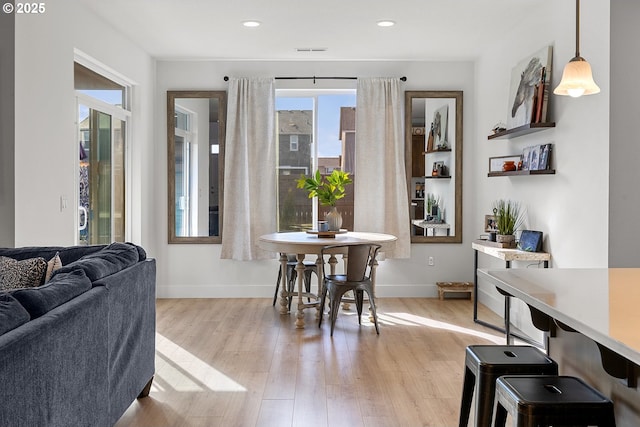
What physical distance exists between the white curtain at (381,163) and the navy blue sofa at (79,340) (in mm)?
3406

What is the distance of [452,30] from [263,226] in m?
2.77

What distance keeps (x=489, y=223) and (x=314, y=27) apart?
2484 millimetres

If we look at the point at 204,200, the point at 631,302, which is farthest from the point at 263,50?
the point at 631,302

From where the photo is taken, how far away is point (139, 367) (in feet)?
9.77

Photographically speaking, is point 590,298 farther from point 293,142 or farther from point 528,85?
point 293,142

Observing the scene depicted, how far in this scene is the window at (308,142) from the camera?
21.1ft

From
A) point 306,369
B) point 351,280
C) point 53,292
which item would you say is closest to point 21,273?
point 53,292

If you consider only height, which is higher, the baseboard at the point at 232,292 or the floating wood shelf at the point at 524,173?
the floating wood shelf at the point at 524,173

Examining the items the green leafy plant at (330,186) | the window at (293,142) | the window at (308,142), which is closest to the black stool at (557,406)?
the green leafy plant at (330,186)

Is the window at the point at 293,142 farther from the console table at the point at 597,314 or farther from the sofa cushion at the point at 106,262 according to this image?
the console table at the point at 597,314

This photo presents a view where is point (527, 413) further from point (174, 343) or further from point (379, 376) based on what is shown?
point (174, 343)

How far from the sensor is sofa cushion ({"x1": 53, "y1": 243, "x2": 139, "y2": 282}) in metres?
2.43

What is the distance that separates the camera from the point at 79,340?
2.07 m

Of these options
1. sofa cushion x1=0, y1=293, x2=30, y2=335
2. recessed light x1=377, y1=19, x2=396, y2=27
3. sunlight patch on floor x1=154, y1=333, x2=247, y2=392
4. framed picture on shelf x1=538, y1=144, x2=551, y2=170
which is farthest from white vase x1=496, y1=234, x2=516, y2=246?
sofa cushion x1=0, y1=293, x2=30, y2=335
